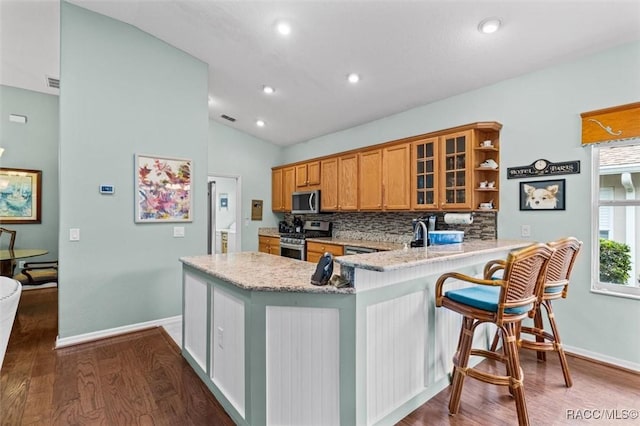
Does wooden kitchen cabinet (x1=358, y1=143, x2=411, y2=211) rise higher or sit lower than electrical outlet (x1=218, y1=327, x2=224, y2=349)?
higher

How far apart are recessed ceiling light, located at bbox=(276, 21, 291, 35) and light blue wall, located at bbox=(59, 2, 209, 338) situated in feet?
4.72

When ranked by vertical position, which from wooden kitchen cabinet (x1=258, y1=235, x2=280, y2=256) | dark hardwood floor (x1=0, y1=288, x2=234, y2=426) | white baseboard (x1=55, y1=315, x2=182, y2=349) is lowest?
dark hardwood floor (x1=0, y1=288, x2=234, y2=426)

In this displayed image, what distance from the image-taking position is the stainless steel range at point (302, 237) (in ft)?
17.4

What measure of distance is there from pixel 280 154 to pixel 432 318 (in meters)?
5.25

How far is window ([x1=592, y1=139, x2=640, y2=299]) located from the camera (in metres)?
2.67

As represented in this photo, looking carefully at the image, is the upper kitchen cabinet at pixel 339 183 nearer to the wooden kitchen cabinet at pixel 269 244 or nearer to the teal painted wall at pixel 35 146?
the wooden kitchen cabinet at pixel 269 244

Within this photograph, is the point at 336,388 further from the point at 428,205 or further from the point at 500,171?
the point at 500,171

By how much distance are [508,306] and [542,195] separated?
185 centimetres

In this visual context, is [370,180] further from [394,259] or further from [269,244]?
[394,259]

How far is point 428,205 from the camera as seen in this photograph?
3.76 metres

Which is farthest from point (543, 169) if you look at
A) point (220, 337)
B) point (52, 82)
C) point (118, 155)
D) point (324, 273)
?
point (52, 82)

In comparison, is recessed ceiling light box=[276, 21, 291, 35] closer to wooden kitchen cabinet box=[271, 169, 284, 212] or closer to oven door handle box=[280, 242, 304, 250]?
oven door handle box=[280, 242, 304, 250]

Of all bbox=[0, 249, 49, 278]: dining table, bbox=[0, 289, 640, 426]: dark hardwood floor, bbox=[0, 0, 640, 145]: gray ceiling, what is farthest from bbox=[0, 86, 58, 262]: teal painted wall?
bbox=[0, 289, 640, 426]: dark hardwood floor

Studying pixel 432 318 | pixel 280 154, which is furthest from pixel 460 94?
pixel 280 154
